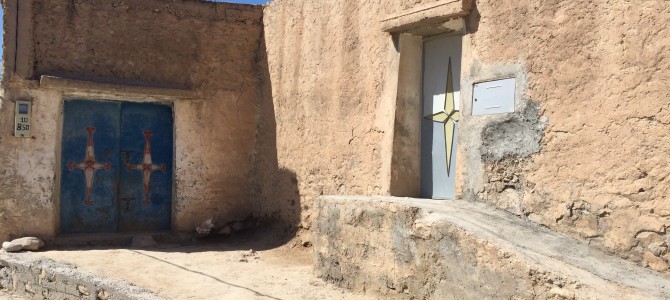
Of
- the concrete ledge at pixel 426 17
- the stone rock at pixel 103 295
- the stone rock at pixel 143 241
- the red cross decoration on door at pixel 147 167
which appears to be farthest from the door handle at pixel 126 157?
the concrete ledge at pixel 426 17

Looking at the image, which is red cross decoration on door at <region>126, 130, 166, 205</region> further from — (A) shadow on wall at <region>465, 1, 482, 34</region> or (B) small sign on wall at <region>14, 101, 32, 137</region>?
(A) shadow on wall at <region>465, 1, 482, 34</region>

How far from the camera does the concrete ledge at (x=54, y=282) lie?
4988 mm

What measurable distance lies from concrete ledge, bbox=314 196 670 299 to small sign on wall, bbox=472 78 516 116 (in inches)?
28.9

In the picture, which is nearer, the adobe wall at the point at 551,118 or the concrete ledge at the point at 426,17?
the adobe wall at the point at 551,118

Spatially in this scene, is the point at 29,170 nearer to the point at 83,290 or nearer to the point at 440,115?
the point at 83,290

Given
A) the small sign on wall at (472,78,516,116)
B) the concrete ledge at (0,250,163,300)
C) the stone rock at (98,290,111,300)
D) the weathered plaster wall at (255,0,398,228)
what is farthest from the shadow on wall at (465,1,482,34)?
the stone rock at (98,290,111,300)

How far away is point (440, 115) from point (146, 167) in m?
4.03

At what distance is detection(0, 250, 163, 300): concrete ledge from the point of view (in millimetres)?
4988

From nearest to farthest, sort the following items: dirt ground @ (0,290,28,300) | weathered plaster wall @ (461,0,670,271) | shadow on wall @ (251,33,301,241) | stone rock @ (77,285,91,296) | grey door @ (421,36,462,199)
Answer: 1. weathered plaster wall @ (461,0,670,271)
2. stone rock @ (77,285,91,296)
3. grey door @ (421,36,462,199)
4. dirt ground @ (0,290,28,300)
5. shadow on wall @ (251,33,301,241)

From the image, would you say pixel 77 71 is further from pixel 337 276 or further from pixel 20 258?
pixel 337 276

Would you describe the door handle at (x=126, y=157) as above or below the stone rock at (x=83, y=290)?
above

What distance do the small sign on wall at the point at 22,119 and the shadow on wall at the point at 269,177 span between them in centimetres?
272

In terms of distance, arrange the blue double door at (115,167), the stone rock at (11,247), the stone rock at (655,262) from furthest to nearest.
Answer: the blue double door at (115,167) → the stone rock at (11,247) → the stone rock at (655,262)

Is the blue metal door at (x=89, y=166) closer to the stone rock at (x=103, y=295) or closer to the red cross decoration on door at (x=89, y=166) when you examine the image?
the red cross decoration on door at (x=89, y=166)
